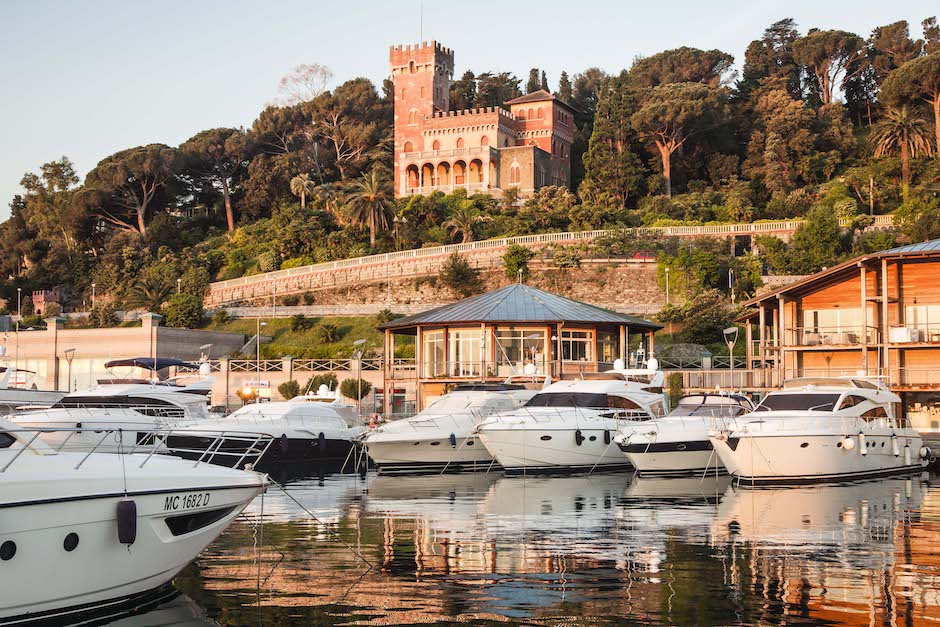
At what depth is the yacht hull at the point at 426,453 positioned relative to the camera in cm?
3184

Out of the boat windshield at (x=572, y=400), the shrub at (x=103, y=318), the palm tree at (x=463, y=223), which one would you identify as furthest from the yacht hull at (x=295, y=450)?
the palm tree at (x=463, y=223)

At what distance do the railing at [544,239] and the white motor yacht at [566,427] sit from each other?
4322 centimetres

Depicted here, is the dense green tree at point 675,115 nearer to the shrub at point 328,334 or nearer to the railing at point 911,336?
the shrub at point 328,334

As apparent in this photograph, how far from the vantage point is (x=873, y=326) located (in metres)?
39.8

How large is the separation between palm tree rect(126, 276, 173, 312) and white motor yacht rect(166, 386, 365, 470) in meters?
48.6

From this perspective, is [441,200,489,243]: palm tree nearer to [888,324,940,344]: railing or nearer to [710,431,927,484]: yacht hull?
[888,324,940,344]: railing

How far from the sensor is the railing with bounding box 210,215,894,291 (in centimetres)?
7450

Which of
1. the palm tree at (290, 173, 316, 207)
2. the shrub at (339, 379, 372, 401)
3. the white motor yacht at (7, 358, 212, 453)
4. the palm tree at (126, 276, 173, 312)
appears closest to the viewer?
the white motor yacht at (7, 358, 212, 453)

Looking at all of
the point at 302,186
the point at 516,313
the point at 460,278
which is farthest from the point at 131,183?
the point at 516,313

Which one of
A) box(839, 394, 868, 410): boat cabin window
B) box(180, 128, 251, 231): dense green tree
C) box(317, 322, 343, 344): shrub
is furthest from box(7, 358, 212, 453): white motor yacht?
box(180, 128, 251, 231): dense green tree

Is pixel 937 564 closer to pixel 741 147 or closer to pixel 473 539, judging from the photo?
pixel 473 539

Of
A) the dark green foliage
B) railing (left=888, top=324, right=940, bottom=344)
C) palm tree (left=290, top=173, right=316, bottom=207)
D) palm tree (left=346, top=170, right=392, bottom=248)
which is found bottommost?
railing (left=888, top=324, right=940, bottom=344)

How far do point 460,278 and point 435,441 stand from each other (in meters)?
43.8

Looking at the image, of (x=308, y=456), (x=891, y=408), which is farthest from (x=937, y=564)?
(x=308, y=456)
